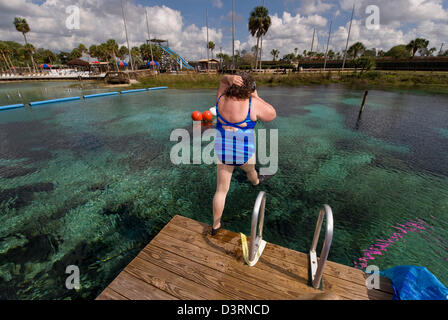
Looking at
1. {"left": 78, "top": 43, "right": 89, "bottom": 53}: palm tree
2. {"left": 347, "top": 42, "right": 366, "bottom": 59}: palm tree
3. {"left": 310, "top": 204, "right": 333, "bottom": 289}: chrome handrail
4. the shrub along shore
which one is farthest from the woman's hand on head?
{"left": 78, "top": 43, "right": 89, "bottom": 53}: palm tree

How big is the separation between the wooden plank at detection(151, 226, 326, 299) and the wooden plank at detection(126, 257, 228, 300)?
299 millimetres

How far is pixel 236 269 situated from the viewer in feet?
8.36

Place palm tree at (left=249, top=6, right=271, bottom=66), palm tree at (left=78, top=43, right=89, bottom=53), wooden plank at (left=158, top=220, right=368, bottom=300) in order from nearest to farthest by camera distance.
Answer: wooden plank at (left=158, top=220, right=368, bottom=300) < palm tree at (left=249, top=6, right=271, bottom=66) < palm tree at (left=78, top=43, right=89, bottom=53)

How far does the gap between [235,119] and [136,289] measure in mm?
2403

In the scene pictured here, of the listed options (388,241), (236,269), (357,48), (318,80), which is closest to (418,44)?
(357,48)

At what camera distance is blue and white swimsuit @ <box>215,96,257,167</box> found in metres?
2.79

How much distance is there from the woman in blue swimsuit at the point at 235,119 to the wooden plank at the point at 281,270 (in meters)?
0.44

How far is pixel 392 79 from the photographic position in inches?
1371

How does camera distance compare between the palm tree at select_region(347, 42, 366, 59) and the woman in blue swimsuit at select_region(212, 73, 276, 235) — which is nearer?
the woman in blue swimsuit at select_region(212, 73, 276, 235)

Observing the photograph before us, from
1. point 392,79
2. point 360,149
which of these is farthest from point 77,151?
point 392,79

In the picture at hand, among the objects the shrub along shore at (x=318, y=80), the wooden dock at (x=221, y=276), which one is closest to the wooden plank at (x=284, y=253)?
the wooden dock at (x=221, y=276)

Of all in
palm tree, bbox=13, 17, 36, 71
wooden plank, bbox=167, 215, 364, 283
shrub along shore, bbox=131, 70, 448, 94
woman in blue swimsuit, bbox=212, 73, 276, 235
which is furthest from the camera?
palm tree, bbox=13, 17, 36, 71

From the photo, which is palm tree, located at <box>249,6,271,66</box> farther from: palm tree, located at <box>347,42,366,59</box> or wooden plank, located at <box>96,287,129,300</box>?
wooden plank, located at <box>96,287,129,300</box>
